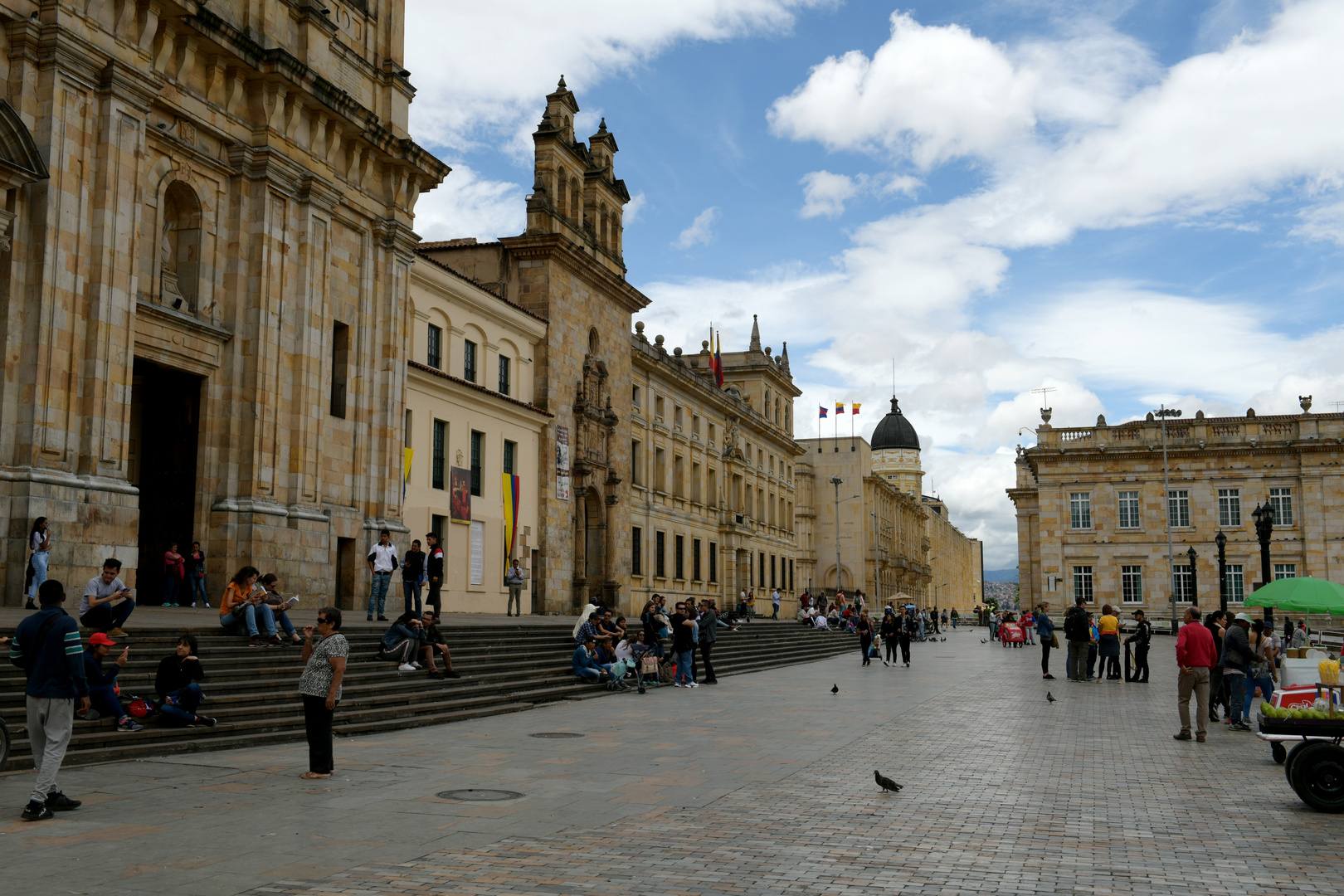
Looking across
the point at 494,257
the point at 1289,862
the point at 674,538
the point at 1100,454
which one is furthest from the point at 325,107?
the point at 1100,454

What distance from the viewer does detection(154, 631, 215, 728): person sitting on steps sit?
12.0 metres

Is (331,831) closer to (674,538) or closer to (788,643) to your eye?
(788,643)

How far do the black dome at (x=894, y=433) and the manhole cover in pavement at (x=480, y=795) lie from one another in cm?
13721

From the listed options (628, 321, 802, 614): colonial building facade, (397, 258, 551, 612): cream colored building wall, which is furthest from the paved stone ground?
(628, 321, 802, 614): colonial building facade

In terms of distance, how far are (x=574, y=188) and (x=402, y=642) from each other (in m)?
26.5

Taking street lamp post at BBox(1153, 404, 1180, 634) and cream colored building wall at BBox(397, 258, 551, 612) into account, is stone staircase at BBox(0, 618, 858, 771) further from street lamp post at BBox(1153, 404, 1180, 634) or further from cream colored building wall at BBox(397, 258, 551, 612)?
street lamp post at BBox(1153, 404, 1180, 634)

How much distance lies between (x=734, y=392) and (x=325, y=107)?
40.7 m

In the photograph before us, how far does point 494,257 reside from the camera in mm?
38812

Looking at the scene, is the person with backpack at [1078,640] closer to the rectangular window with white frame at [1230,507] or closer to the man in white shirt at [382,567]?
the man in white shirt at [382,567]

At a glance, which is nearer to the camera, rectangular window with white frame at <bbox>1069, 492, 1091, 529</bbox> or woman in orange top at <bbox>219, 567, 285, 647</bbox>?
woman in orange top at <bbox>219, 567, 285, 647</bbox>

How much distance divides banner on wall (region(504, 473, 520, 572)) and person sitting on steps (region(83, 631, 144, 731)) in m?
22.4

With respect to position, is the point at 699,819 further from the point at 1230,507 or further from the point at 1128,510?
the point at 1230,507

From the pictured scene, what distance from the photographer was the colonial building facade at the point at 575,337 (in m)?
37.8

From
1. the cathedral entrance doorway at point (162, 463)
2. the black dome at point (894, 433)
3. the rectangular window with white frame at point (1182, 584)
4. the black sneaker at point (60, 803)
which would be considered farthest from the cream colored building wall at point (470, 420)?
the black dome at point (894, 433)
